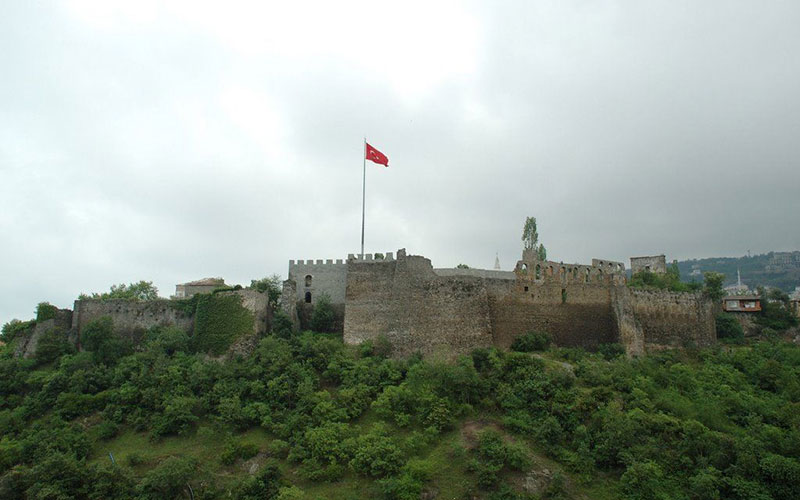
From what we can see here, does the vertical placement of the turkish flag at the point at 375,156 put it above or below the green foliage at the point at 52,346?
above

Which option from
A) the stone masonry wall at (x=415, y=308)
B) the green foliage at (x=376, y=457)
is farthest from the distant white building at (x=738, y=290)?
the green foliage at (x=376, y=457)

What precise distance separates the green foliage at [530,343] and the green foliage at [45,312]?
29631mm

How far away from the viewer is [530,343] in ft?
110

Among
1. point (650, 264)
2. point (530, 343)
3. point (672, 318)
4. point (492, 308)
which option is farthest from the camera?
point (650, 264)

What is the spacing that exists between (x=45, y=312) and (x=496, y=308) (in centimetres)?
2903

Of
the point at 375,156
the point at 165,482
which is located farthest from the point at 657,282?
the point at 165,482

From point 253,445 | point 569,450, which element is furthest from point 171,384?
point 569,450

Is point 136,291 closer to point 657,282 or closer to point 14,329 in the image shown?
point 14,329

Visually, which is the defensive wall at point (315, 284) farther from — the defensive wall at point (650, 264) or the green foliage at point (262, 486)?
the defensive wall at point (650, 264)

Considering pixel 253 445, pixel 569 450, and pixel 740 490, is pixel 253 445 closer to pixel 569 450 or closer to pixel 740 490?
pixel 569 450

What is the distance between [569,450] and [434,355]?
9.78 meters

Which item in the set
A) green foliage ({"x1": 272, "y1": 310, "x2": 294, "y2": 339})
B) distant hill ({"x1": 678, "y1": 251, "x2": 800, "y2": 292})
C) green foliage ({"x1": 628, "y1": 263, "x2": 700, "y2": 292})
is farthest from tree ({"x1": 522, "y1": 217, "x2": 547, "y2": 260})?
distant hill ({"x1": 678, "y1": 251, "x2": 800, "y2": 292})

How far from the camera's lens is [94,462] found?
26.9m

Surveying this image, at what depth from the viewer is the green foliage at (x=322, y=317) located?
37.2m
